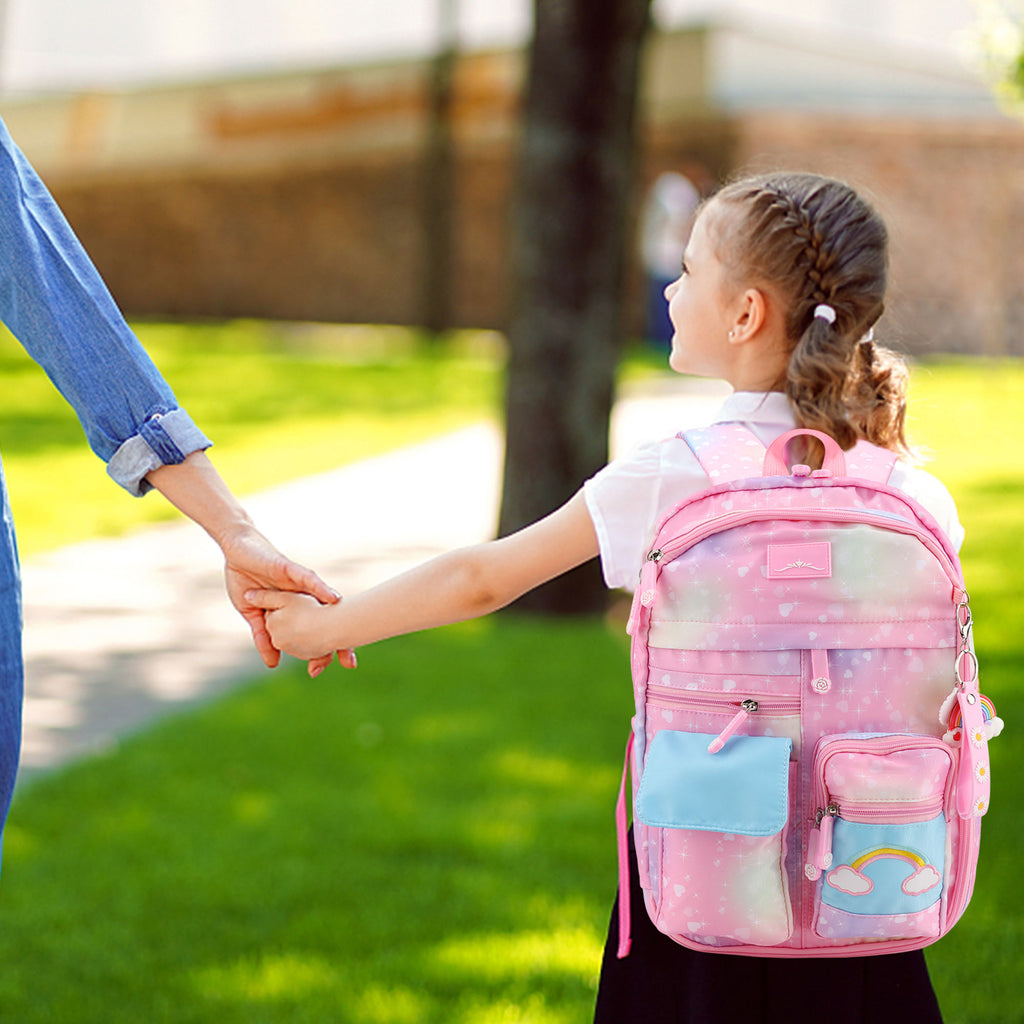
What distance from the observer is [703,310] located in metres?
2.10

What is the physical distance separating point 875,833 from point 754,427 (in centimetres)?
55

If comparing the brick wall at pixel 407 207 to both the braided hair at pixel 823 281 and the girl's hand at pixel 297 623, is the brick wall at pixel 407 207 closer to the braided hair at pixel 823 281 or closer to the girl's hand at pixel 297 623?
the girl's hand at pixel 297 623

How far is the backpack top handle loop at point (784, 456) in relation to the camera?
6.36 ft

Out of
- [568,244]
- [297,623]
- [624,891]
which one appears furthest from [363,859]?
[568,244]

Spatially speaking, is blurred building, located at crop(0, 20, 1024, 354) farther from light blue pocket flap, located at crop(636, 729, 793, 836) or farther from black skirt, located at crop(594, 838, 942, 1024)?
light blue pocket flap, located at crop(636, 729, 793, 836)

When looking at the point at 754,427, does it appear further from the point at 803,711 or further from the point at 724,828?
the point at 724,828

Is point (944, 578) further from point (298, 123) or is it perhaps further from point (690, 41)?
point (298, 123)

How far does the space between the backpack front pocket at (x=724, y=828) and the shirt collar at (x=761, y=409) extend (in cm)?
43

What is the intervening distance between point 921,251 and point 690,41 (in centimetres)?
472

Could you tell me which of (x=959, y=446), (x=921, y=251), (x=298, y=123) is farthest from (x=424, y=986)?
(x=298, y=123)

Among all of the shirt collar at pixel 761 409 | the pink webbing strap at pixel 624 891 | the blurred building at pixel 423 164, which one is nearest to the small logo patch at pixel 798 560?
the shirt collar at pixel 761 409

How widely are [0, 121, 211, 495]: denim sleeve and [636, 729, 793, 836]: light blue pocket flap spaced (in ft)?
2.51

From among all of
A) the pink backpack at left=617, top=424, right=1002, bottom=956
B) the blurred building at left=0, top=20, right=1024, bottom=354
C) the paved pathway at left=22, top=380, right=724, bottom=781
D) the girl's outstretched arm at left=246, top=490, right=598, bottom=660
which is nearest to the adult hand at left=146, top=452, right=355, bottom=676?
the girl's outstretched arm at left=246, top=490, right=598, bottom=660

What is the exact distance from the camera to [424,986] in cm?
344
